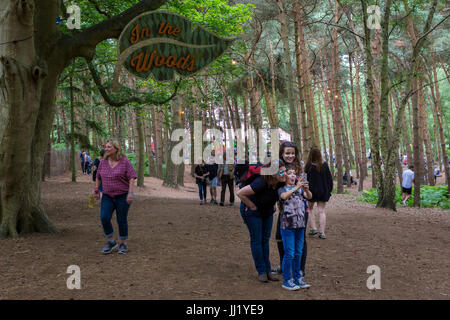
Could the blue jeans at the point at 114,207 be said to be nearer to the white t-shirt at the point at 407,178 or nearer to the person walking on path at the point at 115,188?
the person walking on path at the point at 115,188

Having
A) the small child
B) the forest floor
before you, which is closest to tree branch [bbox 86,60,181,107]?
the forest floor

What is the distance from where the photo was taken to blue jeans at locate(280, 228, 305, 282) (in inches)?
167

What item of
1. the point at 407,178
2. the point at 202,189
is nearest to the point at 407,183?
the point at 407,178

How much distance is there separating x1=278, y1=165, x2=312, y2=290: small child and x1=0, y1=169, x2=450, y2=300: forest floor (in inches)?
9.5

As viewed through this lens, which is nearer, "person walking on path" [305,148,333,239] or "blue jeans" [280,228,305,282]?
"blue jeans" [280,228,305,282]

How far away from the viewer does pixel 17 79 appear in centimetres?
597

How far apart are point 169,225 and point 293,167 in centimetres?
479

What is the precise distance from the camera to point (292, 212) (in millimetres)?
4234

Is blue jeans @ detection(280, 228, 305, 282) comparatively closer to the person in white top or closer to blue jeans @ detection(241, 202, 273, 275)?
blue jeans @ detection(241, 202, 273, 275)

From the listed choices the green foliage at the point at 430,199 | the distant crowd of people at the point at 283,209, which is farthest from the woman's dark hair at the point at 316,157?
the green foliage at the point at 430,199

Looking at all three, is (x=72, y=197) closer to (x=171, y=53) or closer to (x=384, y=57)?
(x=171, y=53)

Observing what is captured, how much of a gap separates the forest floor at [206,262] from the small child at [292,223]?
0.24 metres

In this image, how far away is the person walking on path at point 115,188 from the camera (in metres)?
5.66
